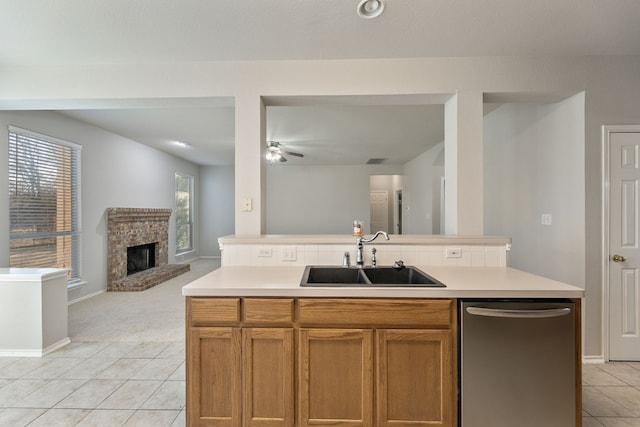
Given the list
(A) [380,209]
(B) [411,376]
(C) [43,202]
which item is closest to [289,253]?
(B) [411,376]

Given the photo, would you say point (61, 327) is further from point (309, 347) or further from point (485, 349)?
point (485, 349)

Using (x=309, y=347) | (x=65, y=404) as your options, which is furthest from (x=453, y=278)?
(x=65, y=404)

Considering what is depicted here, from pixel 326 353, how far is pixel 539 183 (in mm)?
2867

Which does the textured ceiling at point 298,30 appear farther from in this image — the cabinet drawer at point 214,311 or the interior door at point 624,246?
the cabinet drawer at point 214,311

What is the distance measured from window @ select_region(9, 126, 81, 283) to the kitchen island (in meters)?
3.45

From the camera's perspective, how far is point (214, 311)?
1.65 meters

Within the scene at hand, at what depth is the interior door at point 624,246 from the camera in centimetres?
261

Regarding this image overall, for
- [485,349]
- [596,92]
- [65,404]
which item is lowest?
[65,404]

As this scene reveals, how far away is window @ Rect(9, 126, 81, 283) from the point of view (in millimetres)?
3576

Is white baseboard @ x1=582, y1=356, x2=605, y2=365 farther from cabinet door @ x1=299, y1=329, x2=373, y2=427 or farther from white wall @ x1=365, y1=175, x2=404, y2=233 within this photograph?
white wall @ x1=365, y1=175, x2=404, y2=233

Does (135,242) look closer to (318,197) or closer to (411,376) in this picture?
(318,197)

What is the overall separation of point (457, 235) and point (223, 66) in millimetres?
2388

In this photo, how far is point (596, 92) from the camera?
8.47ft

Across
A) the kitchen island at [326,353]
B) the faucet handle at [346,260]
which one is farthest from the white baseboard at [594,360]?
the faucet handle at [346,260]
